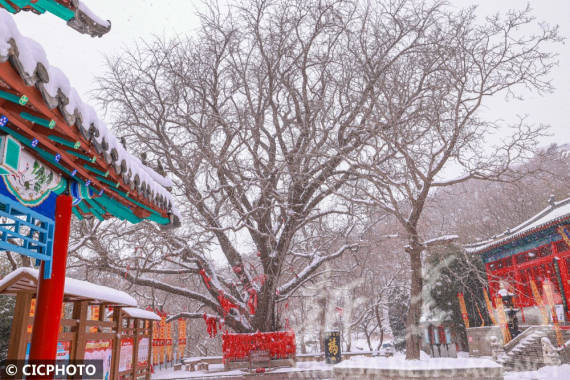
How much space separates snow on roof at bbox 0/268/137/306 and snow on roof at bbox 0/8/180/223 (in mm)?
1498

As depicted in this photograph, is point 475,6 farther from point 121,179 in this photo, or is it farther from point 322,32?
point 121,179

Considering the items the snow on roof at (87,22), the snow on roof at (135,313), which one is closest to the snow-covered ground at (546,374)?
the snow on roof at (135,313)

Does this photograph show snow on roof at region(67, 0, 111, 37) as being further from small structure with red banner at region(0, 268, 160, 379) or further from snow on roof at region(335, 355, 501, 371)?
snow on roof at region(335, 355, 501, 371)

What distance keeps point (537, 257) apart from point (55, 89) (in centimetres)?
2400

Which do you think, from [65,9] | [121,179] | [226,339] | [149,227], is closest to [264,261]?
[226,339]

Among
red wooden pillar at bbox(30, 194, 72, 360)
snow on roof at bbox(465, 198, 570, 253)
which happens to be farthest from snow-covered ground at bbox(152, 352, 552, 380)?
red wooden pillar at bbox(30, 194, 72, 360)

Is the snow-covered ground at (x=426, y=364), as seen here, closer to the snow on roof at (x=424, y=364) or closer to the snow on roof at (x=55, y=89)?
the snow on roof at (x=424, y=364)

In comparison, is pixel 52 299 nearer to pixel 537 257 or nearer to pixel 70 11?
pixel 70 11

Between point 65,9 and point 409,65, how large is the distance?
1095 cm

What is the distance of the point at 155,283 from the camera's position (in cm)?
1652

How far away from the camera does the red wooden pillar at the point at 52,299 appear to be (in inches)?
158

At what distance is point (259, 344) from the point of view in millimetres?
17125

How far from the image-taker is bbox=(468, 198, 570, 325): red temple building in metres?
18.3

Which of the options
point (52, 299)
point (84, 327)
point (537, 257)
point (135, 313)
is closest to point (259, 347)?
point (135, 313)
